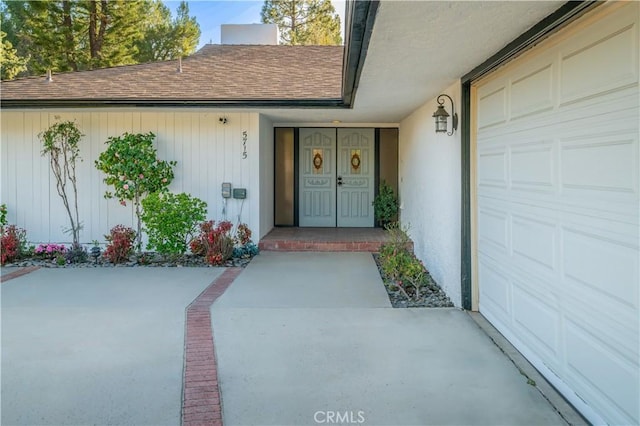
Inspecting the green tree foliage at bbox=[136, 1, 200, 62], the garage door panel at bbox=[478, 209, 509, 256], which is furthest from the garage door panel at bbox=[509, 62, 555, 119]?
the green tree foliage at bbox=[136, 1, 200, 62]

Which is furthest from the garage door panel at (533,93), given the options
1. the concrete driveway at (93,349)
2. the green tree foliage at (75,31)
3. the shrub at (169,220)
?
the green tree foliage at (75,31)

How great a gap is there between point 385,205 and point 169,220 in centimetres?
496

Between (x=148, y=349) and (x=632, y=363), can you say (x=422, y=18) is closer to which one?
(x=632, y=363)

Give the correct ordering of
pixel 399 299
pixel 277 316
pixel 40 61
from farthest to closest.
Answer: pixel 40 61 → pixel 399 299 → pixel 277 316

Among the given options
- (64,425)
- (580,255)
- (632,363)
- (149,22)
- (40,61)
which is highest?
(149,22)

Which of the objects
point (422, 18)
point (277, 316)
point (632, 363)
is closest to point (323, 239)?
point (277, 316)

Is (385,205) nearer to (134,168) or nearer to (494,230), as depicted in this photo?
(134,168)

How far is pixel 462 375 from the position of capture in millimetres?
3287

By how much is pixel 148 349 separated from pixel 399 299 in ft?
9.17

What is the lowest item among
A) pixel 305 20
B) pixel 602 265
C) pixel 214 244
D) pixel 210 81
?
pixel 214 244

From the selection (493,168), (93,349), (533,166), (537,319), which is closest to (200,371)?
(93,349)

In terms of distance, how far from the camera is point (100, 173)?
27.1 feet

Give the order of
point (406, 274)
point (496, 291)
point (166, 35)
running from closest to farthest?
point (496, 291) < point (406, 274) < point (166, 35)

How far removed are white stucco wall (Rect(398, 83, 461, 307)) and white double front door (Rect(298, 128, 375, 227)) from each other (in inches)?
66.6
